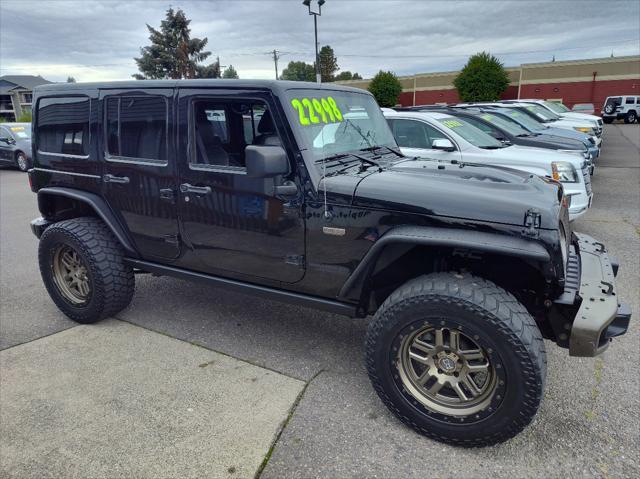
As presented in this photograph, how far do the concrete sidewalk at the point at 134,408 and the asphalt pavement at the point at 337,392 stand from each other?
1.1 inches

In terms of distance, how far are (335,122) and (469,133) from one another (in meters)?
4.60

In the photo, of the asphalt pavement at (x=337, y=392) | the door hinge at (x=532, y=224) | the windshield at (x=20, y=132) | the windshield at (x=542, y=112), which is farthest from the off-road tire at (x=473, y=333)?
the windshield at (x=20, y=132)

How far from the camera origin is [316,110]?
10.2ft

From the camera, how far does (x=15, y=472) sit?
236 centimetres

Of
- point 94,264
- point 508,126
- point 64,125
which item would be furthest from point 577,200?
point 64,125

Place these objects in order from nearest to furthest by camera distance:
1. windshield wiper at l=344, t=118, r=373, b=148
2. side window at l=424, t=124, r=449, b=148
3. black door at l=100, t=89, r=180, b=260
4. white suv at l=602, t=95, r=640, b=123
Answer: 1. black door at l=100, t=89, r=180, b=260
2. windshield wiper at l=344, t=118, r=373, b=148
3. side window at l=424, t=124, r=449, b=148
4. white suv at l=602, t=95, r=640, b=123

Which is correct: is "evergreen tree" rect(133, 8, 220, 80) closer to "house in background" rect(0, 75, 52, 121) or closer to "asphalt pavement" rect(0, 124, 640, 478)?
"house in background" rect(0, 75, 52, 121)

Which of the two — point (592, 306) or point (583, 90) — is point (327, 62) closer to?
point (583, 90)

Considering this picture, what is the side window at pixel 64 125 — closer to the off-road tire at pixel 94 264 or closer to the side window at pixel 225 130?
the off-road tire at pixel 94 264

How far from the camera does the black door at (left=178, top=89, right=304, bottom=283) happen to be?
2.94 m

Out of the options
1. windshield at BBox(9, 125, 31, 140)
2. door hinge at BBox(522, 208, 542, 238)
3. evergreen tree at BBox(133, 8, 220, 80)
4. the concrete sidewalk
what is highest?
evergreen tree at BBox(133, 8, 220, 80)

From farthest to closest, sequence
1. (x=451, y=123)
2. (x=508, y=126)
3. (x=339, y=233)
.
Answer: (x=508, y=126), (x=451, y=123), (x=339, y=233)

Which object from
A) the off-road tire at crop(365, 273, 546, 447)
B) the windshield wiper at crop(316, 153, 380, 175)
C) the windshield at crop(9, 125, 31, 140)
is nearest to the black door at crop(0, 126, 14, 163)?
the windshield at crop(9, 125, 31, 140)

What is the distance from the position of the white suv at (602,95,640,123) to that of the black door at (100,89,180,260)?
39756 millimetres
